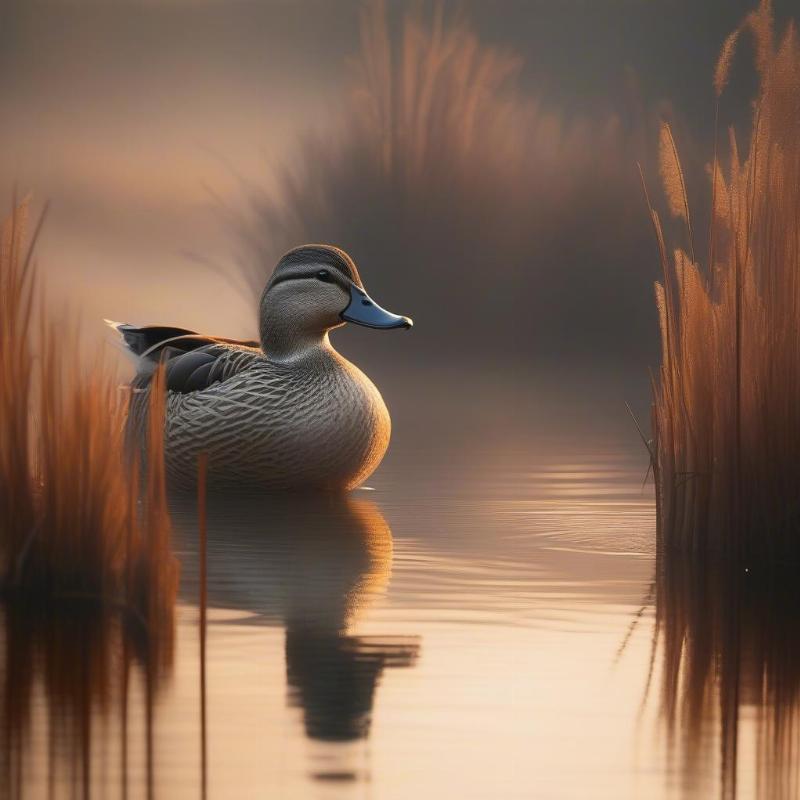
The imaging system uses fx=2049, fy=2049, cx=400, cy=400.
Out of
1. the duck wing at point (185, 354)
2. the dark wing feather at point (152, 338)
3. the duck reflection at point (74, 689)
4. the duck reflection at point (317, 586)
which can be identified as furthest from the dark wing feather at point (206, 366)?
the duck reflection at point (74, 689)

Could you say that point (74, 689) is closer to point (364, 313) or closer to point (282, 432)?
point (282, 432)

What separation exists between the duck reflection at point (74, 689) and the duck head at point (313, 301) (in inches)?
114

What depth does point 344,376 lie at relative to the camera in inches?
270

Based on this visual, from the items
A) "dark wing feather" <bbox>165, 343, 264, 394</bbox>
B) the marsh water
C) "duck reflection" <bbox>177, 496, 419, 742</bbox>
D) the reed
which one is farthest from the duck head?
the reed

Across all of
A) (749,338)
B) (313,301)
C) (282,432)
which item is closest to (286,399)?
(282,432)

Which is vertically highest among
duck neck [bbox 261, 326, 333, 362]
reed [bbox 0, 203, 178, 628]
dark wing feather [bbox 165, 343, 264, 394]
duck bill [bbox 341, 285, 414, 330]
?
duck bill [bbox 341, 285, 414, 330]

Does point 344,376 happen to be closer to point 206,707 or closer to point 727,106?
point 206,707

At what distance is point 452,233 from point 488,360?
890 mm

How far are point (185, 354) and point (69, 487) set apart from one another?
2799mm

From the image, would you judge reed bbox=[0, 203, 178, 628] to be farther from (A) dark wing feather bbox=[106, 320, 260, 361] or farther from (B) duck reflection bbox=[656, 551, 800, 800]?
(A) dark wing feather bbox=[106, 320, 260, 361]

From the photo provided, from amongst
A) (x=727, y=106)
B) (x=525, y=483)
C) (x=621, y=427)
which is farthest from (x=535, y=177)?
(x=525, y=483)

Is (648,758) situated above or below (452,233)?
below

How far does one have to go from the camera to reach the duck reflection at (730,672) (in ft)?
10.4

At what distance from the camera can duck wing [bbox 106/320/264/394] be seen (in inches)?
274
